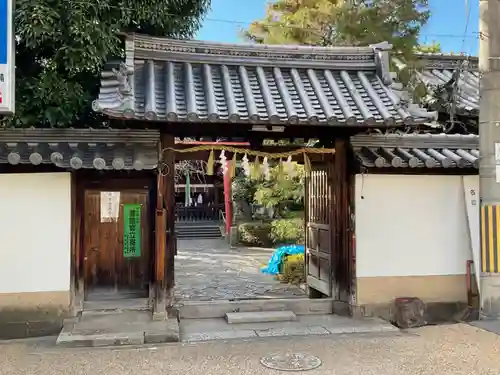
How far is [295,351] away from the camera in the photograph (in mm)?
7758

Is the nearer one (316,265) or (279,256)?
(316,265)

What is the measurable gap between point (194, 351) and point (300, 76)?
5926 mm

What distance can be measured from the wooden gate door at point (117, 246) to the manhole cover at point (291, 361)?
Answer: 3610 millimetres

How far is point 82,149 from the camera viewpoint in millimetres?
9047

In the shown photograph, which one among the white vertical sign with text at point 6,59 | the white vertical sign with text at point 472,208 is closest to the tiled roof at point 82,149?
the white vertical sign with text at point 6,59

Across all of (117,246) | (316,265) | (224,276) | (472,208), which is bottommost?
(224,276)

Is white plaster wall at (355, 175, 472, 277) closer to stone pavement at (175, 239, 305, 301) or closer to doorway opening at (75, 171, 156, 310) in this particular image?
stone pavement at (175, 239, 305, 301)

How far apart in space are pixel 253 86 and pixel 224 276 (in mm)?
8854

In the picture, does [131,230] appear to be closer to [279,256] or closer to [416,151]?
[416,151]

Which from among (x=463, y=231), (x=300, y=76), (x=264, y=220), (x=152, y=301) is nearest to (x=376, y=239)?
(x=463, y=231)

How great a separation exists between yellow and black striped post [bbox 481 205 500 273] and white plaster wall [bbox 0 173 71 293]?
7.31 m

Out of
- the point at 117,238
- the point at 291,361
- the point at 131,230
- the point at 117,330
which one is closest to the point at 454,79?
the point at 131,230

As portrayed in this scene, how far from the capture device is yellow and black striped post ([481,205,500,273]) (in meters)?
8.76

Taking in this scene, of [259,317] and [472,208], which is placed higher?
[472,208]
